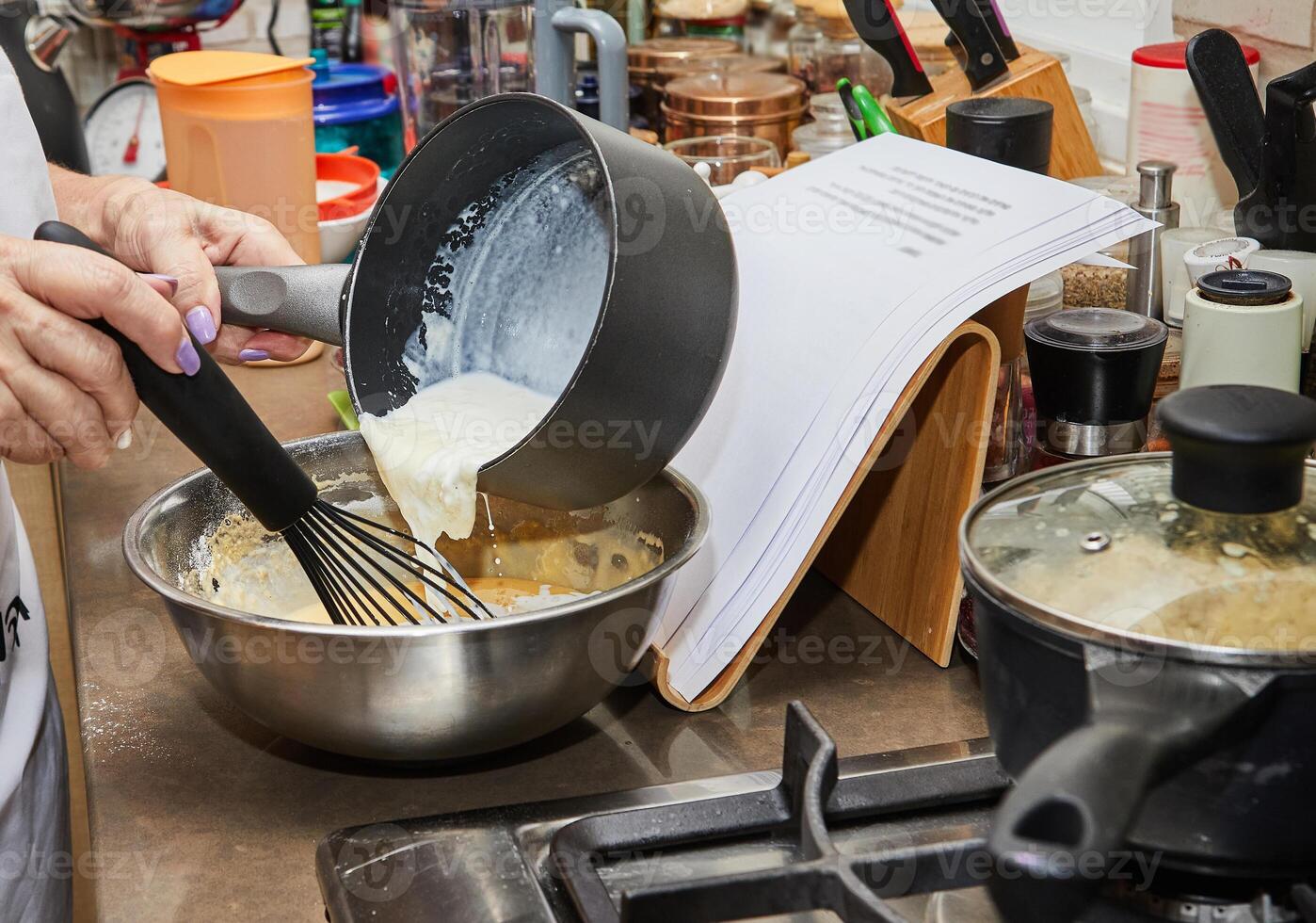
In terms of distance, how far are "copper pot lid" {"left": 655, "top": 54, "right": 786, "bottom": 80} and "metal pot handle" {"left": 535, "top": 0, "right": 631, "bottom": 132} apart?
0.28 meters

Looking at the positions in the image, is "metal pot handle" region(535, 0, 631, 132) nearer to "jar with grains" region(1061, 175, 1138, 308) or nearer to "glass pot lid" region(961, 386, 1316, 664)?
"jar with grains" region(1061, 175, 1138, 308)

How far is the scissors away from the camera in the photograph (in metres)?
1.03

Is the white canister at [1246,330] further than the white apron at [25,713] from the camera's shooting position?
No

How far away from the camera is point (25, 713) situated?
0.89 meters

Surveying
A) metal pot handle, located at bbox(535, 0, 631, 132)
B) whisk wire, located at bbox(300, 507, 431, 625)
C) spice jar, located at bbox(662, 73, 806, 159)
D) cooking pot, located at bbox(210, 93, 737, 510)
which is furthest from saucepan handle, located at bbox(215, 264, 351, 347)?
spice jar, located at bbox(662, 73, 806, 159)

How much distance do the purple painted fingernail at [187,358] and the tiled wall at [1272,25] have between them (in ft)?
2.62

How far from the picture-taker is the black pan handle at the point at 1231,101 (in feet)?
2.65

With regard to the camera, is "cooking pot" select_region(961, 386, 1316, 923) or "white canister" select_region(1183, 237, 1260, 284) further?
"white canister" select_region(1183, 237, 1260, 284)

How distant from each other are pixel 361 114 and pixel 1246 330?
140 cm

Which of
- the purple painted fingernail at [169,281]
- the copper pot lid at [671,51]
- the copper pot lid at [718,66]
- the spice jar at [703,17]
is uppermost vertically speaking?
the spice jar at [703,17]

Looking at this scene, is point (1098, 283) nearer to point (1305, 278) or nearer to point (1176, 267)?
point (1176, 267)

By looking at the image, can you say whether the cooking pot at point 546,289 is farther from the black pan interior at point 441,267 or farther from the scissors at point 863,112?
the scissors at point 863,112

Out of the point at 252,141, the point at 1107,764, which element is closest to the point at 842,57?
the point at 252,141

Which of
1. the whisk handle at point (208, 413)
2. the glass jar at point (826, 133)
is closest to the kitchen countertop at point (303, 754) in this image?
the whisk handle at point (208, 413)
